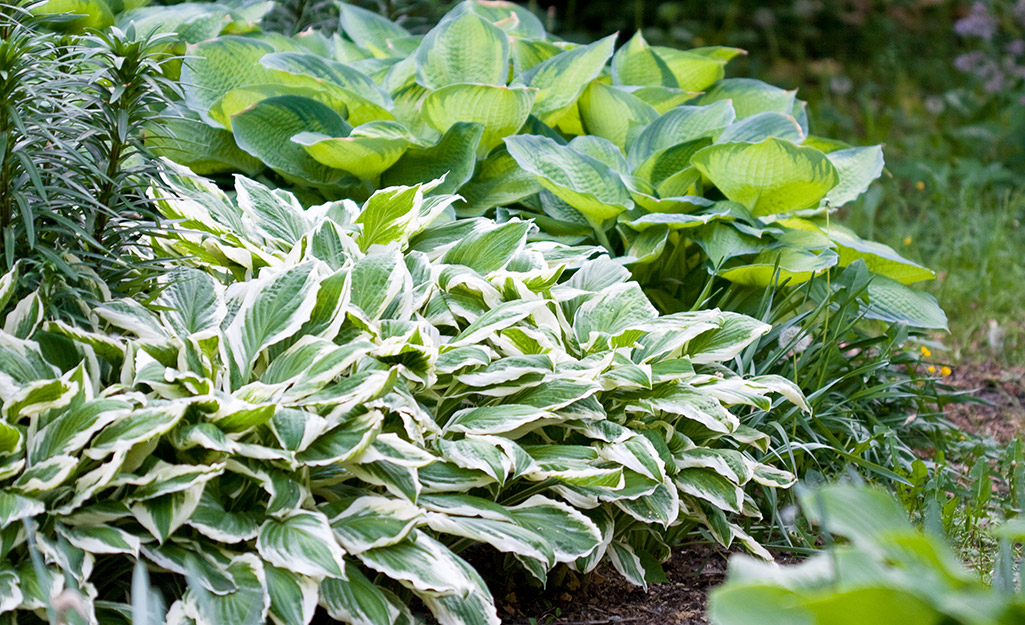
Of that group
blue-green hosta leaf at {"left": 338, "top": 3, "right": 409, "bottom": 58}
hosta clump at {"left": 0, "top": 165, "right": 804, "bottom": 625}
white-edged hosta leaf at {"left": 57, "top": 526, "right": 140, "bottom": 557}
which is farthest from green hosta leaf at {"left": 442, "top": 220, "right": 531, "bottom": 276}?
blue-green hosta leaf at {"left": 338, "top": 3, "right": 409, "bottom": 58}

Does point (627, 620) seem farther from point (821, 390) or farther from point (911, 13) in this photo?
point (911, 13)

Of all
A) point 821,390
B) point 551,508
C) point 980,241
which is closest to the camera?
point 551,508

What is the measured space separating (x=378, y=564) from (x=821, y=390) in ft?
3.71

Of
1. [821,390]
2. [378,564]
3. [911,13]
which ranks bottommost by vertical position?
→ [911,13]

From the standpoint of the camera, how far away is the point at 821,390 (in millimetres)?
2047

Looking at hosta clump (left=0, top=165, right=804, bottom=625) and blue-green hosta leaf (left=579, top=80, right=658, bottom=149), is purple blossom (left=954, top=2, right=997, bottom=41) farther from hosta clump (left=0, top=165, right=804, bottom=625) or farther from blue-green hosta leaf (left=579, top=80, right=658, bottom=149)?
hosta clump (left=0, top=165, right=804, bottom=625)

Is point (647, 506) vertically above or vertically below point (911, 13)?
above

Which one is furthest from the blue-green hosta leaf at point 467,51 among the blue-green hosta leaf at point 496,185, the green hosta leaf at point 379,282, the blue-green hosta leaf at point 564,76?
the green hosta leaf at point 379,282

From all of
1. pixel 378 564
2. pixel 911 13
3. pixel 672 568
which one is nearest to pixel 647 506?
pixel 672 568

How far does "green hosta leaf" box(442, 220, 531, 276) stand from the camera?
1.97 meters

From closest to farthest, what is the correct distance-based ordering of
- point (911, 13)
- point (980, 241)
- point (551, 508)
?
point (551, 508) < point (980, 241) < point (911, 13)

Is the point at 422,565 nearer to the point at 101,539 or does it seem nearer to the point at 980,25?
the point at 101,539

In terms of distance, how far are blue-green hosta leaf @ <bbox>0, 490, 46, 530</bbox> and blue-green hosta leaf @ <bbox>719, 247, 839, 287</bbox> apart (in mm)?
1586

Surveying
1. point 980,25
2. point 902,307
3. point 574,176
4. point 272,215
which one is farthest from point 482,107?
point 980,25
